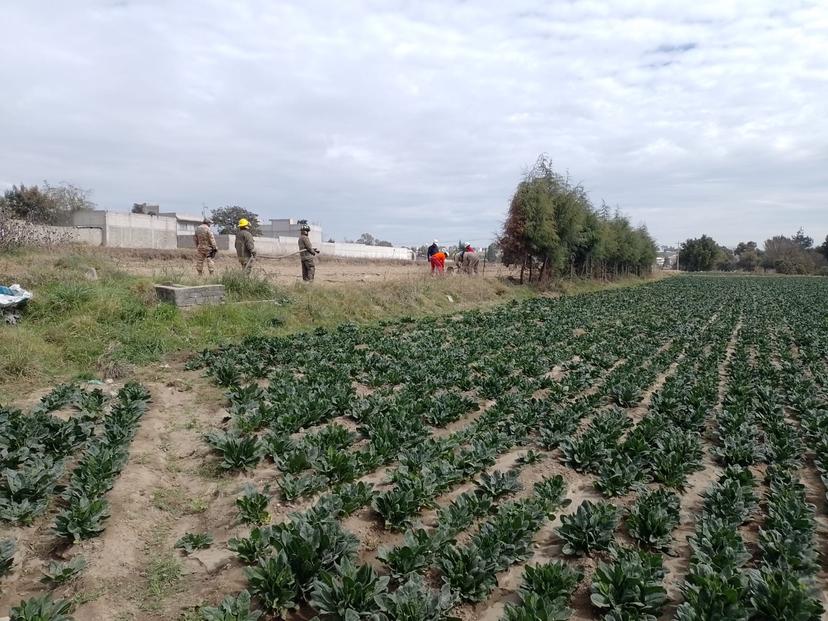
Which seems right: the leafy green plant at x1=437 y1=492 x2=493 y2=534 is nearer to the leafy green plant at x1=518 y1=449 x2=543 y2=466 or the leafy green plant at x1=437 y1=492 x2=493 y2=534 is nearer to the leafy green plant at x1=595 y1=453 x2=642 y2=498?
the leafy green plant at x1=518 y1=449 x2=543 y2=466

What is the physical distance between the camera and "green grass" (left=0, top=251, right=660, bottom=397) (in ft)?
25.5

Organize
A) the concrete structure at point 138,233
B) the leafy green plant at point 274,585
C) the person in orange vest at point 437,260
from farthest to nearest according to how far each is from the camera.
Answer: the concrete structure at point 138,233, the person in orange vest at point 437,260, the leafy green plant at point 274,585

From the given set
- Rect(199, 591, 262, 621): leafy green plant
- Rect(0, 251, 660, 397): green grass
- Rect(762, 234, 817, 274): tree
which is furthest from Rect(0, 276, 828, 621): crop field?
Rect(762, 234, 817, 274): tree

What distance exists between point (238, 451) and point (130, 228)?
38.2m

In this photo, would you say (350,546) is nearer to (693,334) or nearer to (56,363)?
(56,363)

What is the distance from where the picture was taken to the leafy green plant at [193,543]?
3836 mm

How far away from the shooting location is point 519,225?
27.7 meters

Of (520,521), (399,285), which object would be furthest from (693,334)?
(520,521)

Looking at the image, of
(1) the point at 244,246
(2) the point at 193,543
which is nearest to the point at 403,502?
(2) the point at 193,543

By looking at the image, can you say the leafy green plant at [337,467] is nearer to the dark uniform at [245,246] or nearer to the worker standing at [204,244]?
the worker standing at [204,244]

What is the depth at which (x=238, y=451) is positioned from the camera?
200 inches

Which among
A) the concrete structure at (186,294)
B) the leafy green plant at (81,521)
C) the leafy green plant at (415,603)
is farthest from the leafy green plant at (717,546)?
the concrete structure at (186,294)

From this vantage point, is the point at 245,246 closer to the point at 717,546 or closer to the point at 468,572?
the point at 468,572

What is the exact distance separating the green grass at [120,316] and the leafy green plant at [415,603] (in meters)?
5.94
